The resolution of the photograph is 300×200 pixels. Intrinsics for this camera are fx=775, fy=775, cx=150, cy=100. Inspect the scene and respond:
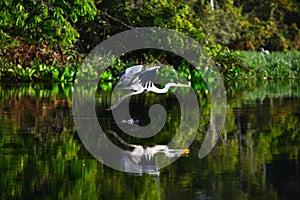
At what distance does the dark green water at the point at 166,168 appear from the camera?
607cm

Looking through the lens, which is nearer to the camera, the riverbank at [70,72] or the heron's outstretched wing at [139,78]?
the heron's outstretched wing at [139,78]

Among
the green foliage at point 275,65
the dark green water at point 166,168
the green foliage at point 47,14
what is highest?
the green foliage at point 47,14

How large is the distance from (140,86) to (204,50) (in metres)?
10.8

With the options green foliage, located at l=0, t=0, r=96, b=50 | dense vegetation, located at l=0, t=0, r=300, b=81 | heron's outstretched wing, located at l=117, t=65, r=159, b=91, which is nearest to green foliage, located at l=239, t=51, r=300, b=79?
dense vegetation, located at l=0, t=0, r=300, b=81

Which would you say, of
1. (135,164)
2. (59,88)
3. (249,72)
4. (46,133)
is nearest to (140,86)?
(46,133)

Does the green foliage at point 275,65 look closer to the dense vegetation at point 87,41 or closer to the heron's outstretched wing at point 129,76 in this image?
the dense vegetation at point 87,41

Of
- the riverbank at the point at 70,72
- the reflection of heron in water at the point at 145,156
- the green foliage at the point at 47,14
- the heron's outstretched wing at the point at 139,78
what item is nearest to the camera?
the reflection of heron in water at the point at 145,156

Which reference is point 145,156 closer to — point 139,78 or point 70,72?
point 139,78

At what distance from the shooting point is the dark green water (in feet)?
19.9

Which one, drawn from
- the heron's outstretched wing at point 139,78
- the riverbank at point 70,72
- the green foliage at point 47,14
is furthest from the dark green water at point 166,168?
the riverbank at point 70,72

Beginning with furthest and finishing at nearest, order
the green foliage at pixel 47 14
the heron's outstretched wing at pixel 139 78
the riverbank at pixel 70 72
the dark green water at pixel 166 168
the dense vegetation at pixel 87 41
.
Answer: the riverbank at pixel 70 72, the dense vegetation at pixel 87 41, the green foliage at pixel 47 14, the heron's outstretched wing at pixel 139 78, the dark green water at pixel 166 168

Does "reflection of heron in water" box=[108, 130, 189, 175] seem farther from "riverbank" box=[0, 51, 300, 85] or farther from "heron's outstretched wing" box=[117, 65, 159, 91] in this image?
"riverbank" box=[0, 51, 300, 85]

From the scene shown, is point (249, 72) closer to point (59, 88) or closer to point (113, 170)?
point (59, 88)

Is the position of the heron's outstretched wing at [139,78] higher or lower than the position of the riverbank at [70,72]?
lower
